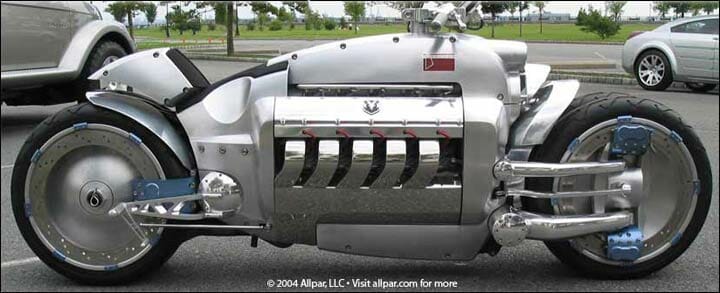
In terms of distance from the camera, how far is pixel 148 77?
3715 mm

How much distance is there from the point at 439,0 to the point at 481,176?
98cm

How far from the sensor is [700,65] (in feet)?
35.5

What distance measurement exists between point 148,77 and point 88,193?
2.06 ft

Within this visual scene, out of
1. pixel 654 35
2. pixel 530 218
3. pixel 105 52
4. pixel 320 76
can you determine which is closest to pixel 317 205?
pixel 320 76

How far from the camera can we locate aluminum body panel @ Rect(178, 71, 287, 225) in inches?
132

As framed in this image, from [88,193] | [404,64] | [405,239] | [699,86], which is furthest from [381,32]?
[699,86]

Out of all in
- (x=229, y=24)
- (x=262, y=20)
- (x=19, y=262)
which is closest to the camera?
(x=19, y=262)

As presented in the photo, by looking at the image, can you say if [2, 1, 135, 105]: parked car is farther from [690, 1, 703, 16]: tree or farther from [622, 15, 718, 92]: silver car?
[622, 15, 718, 92]: silver car

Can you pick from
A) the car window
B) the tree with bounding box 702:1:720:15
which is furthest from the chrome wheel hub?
the tree with bounding box 702:1:720:15

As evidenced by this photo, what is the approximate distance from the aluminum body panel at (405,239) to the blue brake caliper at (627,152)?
618 millimetres

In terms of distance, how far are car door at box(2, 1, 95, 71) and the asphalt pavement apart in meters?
2.84

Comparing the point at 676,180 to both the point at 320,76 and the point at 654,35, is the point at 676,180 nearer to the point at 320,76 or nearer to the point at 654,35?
the point at 320,76

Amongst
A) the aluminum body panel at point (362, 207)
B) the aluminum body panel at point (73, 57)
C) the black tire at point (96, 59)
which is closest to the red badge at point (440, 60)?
the aluminum body panel at point (362, 207)

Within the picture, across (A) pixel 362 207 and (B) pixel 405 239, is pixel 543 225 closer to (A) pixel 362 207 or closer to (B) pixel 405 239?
(B) pixel 405 239
